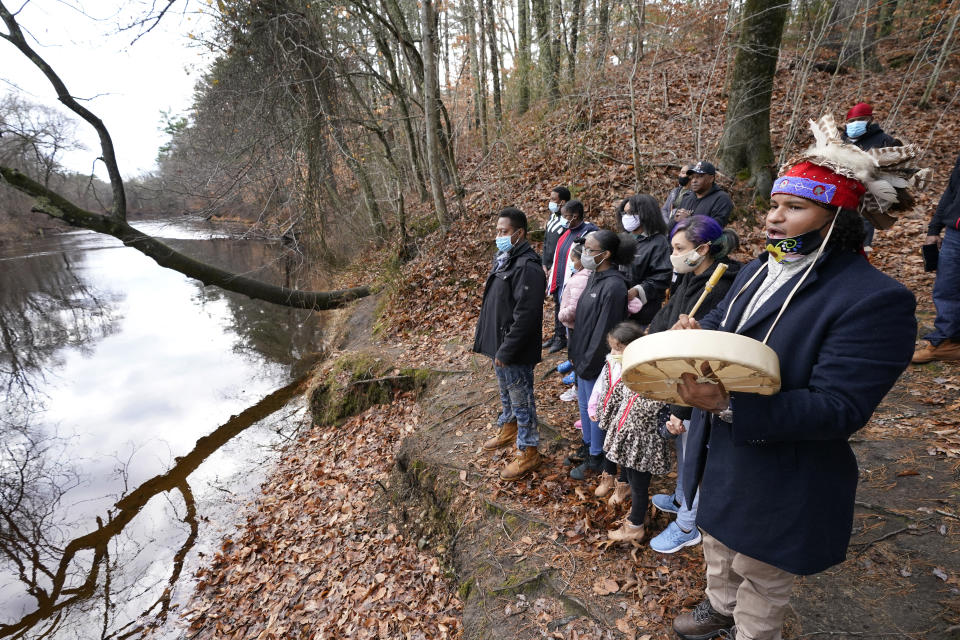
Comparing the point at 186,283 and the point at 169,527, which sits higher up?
the point at 186,283

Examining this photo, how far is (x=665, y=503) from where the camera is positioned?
10.5 ft

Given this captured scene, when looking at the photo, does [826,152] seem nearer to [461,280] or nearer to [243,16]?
[461,280]

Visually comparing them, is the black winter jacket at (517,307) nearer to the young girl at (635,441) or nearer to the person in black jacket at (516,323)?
the person in black jacket at (516,323)

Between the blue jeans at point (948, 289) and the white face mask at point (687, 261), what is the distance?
3294mm

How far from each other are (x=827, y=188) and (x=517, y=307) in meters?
2.42

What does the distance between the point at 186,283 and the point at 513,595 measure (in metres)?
26.3

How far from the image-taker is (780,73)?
11.5 m

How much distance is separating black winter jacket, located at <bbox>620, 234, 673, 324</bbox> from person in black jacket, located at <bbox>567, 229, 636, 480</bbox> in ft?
1.39

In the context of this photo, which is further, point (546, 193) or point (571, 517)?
point (546, 193)

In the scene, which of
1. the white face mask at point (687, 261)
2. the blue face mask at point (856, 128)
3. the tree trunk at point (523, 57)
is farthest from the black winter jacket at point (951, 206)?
the tree trunk at point (523, 57)

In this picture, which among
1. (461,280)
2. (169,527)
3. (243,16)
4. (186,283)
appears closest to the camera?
(169,527)

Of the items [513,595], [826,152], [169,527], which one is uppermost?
[826,152]

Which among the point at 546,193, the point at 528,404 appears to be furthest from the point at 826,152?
the point at 546,193

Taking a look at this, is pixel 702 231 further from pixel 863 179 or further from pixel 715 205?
pixel 715 205
